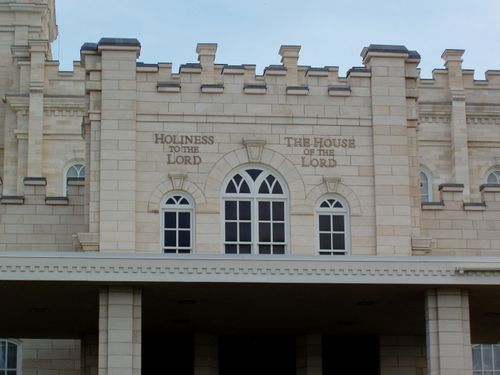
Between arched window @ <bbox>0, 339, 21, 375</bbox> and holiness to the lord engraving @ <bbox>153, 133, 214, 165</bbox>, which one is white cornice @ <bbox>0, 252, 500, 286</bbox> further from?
arched window @ <bbox>0, 339, 21, 375</bbox>

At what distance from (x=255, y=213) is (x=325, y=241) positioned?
1651 millimetres

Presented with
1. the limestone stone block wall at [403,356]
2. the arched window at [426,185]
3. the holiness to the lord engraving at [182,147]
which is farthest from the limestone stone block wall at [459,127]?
the holiness to the lord engraving at [182,147]

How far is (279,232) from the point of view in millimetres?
27938

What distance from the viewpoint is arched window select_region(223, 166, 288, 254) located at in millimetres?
27797

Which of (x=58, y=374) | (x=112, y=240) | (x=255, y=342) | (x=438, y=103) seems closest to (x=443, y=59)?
(x=438, y=103)

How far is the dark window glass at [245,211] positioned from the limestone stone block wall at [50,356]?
10547 mm

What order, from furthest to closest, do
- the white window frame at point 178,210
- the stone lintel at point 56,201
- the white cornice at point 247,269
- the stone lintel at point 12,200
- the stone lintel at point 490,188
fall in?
the stone lintel at point 490,188 < the stone lintel at point 56,201 < the stone lintel at point 12,200 < the white window frame at point 178,210 < the white cornice at point 247,269

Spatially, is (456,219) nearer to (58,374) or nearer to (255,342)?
(255,342)

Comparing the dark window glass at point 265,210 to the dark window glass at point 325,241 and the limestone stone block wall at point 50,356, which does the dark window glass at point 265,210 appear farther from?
the limestone stone block wall at point 50,356

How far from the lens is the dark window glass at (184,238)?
2748 centimetres

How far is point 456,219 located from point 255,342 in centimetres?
753

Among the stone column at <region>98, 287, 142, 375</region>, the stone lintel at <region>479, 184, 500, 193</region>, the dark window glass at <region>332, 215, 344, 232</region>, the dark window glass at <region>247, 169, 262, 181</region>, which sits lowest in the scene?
the stone column at <region>98, 287, 142, 375</region>

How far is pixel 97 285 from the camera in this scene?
25562mm

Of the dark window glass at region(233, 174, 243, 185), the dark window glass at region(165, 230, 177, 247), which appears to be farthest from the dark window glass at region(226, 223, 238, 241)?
the dark window glass at region(165, 230, 177, 247)
